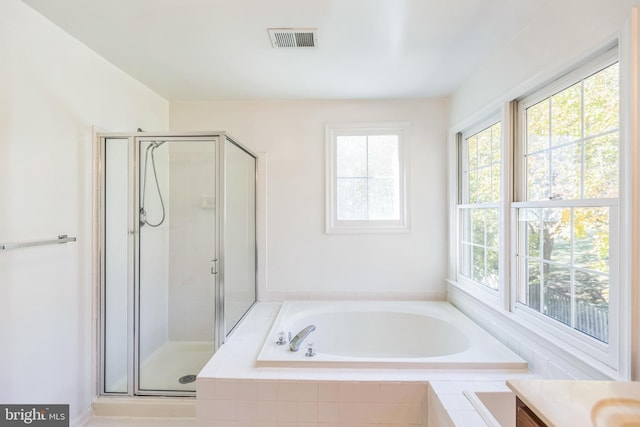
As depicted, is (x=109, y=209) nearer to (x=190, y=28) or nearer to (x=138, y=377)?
(x=138, y=377)

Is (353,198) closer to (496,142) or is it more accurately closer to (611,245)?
(496,142)

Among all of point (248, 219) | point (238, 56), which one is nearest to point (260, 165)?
point (248, 219)

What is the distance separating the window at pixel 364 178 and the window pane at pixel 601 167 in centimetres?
153

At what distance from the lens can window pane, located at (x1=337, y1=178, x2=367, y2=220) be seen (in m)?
2.84

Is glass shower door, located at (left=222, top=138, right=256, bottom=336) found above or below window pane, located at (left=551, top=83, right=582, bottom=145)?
below

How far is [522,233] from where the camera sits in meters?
1.81

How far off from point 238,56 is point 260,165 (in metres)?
1.00

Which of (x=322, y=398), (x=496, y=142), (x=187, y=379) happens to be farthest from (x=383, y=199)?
(x=187, y=379)

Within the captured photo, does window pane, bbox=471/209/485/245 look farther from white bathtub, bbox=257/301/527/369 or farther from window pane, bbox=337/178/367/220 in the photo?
window pane, bbox=337/178/367/220

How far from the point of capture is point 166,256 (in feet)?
7.57

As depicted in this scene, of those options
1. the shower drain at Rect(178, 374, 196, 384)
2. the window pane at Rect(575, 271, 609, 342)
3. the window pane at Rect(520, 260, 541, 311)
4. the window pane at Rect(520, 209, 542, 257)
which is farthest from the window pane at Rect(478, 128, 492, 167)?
the shower drain at Rect(178, 374, 196, 384)

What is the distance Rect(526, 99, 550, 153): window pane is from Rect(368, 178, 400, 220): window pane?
119 centimetres

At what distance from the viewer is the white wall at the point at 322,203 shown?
2.79 metres

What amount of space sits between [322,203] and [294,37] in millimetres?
1398
